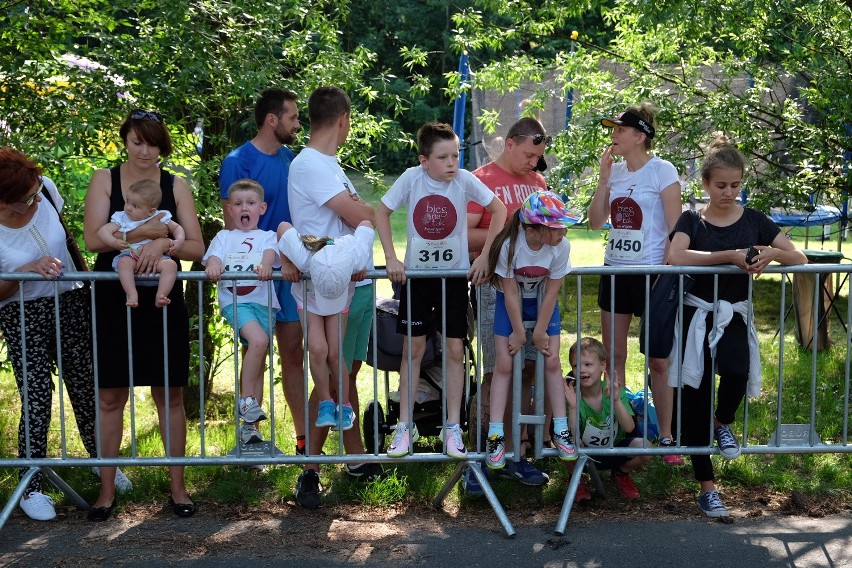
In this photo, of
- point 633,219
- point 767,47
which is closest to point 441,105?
point 767,47

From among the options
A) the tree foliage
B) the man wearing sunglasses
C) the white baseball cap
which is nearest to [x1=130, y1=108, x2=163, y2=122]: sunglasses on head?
the white baseball cap

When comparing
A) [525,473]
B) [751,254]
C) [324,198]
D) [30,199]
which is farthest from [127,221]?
[751,254]

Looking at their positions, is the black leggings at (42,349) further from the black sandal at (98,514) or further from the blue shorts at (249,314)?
the blue shorts at (249,314)

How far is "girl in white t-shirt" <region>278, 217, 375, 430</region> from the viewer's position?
499cm

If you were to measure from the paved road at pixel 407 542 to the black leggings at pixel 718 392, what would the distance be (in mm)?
410

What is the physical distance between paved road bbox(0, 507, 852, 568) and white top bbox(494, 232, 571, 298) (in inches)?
51.6

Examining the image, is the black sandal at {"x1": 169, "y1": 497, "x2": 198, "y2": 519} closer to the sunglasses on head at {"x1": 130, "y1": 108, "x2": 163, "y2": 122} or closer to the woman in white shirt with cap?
the sunglasses on head at {"x1": 130, "y1": 108, "x2": 163, "y2": 122}

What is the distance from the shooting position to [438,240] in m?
5.33

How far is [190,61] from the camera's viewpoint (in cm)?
648

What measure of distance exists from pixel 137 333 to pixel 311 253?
3.30 ft

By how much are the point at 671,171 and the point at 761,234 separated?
757mm

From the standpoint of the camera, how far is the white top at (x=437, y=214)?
17.5 feet

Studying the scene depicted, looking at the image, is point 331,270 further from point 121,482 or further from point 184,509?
point 121,482

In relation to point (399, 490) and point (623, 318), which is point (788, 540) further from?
point (399, 490)
